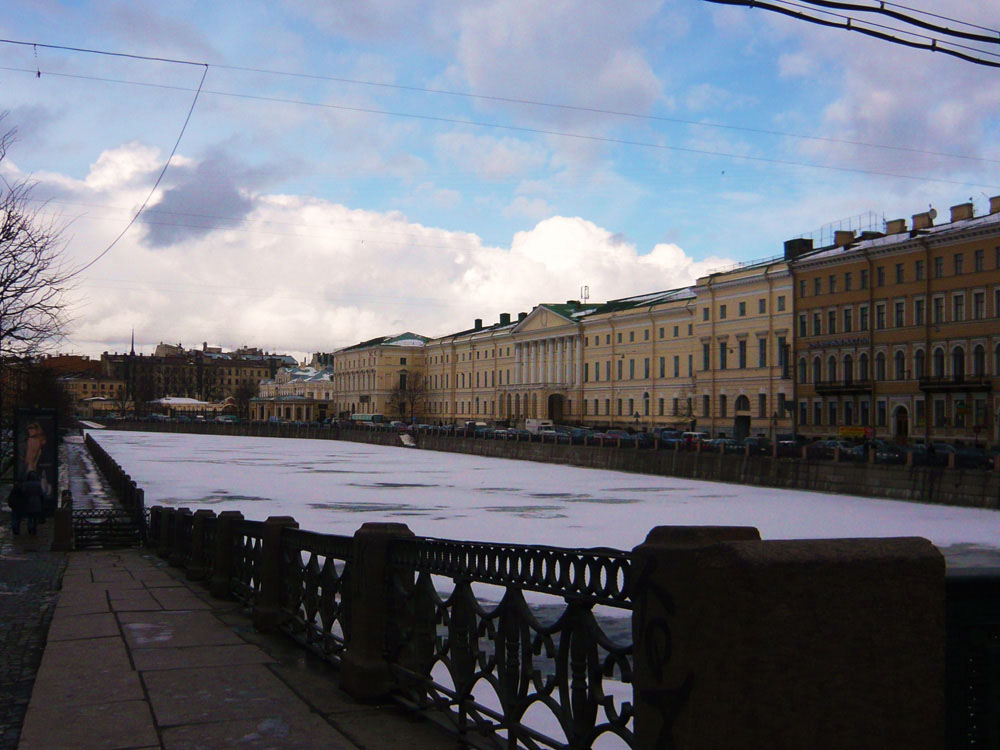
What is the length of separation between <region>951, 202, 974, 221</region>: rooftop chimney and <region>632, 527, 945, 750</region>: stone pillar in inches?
2302

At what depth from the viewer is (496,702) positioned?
7.56 m

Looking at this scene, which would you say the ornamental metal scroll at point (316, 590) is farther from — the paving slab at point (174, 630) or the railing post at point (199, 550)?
the railing post at point (199, 550)

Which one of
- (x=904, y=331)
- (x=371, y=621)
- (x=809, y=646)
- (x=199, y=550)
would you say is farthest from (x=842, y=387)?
(x=809, y=646)

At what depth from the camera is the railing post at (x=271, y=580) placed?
26.5 feet

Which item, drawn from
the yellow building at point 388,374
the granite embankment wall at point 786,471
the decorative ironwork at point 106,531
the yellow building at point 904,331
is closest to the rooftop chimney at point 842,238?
the yellow building at point 904,331

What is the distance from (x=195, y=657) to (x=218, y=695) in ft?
4.04

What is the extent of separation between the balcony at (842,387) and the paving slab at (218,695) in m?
55.9

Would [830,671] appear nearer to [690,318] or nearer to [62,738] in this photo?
[62,738]

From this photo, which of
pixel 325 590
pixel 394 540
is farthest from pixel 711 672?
pixel 325 590

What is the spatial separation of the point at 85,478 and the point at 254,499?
647 inches

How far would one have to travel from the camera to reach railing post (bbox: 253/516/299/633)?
8092 millimetres

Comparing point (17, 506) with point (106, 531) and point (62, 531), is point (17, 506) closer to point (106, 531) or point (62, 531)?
point (106, 531)

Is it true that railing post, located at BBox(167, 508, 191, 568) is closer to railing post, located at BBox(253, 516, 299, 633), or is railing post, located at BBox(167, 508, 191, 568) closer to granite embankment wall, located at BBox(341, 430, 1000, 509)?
railing post, located at BBox(253, 516, 299, 633)

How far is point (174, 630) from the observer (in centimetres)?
796
